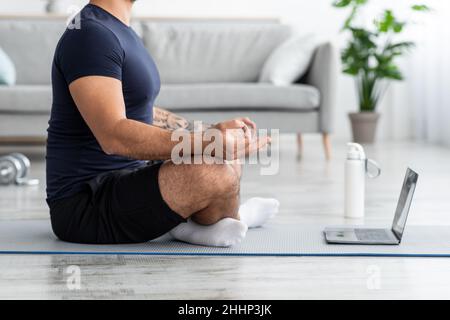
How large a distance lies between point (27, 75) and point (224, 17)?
5.44ft

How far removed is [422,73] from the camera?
19.4 feet

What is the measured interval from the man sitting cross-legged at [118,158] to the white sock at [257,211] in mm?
236

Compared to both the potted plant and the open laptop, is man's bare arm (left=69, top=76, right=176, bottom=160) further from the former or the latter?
the potted plant

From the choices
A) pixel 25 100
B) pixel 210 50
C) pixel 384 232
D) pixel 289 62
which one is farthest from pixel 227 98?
pixel 384 232

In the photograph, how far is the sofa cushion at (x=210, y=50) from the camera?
5.03 m

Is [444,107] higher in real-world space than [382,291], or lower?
lower

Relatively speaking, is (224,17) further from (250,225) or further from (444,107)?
(250,225)

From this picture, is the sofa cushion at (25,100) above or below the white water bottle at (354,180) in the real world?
below

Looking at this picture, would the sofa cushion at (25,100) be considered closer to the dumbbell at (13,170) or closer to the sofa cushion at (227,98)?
the sofa cushion at (227,98)

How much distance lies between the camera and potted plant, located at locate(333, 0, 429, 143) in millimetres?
5508

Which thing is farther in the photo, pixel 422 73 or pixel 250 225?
pixel 422 73

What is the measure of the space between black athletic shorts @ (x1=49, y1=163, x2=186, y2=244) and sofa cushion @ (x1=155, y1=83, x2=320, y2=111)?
2.36 m

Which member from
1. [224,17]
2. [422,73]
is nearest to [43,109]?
[224,17]

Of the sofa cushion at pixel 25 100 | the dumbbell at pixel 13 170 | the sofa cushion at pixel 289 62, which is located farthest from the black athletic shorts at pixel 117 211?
the sofa cushion at pixel 289 62
